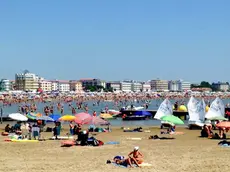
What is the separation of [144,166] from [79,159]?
106 inches

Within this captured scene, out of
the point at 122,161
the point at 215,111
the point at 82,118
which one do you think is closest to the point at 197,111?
the point at 215,111

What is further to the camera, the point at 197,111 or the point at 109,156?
the point at 197,111

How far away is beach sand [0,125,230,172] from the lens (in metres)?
15.0

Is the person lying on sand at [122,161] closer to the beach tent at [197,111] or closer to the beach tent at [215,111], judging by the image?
the beach tent at [215,111]

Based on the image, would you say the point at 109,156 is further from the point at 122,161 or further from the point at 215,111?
the point at 215,111

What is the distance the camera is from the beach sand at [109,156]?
15.0 meters

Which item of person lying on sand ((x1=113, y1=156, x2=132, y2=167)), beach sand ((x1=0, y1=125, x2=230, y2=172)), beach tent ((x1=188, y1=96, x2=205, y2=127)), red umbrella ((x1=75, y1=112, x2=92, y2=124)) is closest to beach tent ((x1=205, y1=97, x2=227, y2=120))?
beach tent ((x1=188, y1=96, x2=205, y2=127))

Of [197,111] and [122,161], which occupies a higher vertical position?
[197,111]

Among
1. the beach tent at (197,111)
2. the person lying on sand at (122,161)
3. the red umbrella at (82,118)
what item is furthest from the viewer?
the beach tent at (197,111)

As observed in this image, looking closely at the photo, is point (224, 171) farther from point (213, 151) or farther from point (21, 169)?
point (21, 169)

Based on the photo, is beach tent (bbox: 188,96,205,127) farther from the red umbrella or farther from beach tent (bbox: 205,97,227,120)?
the red umbrella

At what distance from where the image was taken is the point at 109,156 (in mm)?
17375

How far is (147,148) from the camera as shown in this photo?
19.6m

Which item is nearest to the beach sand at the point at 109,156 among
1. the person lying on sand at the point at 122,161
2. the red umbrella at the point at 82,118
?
the person lying on sand at the point at 122,161
